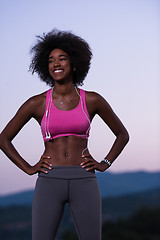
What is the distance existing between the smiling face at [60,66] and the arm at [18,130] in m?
0.30

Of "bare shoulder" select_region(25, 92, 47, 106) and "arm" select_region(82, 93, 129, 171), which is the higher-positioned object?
"bare shoulder" select_region(25, 92, 47, 106)

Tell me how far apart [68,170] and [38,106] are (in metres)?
0.70

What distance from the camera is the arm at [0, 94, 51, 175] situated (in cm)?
452

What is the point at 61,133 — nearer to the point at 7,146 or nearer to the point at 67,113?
the point at 67,113

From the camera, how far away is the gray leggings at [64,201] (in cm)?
423

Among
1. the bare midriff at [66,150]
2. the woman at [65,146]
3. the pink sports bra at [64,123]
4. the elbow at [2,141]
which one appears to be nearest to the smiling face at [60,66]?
the woman at [65,146]

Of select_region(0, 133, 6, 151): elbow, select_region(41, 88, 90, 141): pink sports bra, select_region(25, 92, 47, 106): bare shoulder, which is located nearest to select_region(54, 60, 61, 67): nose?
select_region(25, 92, 47, 106): bare shoulder

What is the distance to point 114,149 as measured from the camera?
15.7 feet

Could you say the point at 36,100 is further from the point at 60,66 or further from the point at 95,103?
the point at 95,103

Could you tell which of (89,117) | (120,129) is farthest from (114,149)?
(89,117)

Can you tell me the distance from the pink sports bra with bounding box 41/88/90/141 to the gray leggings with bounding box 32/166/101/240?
1.06 feet

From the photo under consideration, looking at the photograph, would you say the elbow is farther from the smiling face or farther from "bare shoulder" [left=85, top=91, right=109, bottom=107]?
"bare shoulder" [left=85, top=91, right=109, bottom=107]

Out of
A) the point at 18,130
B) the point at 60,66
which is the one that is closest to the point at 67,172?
the point at 18,130

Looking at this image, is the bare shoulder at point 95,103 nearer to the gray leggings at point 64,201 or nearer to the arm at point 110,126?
the arm at point 110,126
